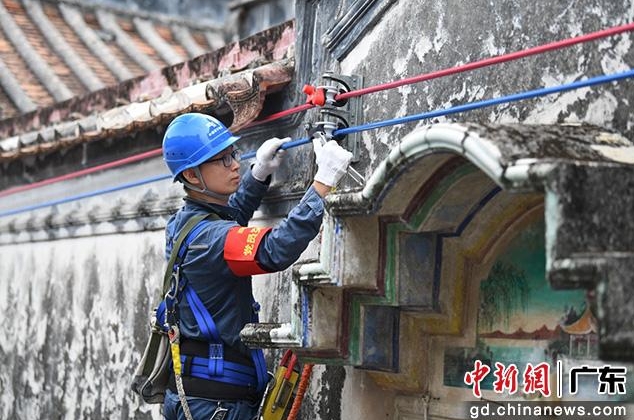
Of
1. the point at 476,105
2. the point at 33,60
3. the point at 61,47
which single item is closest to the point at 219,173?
the point at 476,105

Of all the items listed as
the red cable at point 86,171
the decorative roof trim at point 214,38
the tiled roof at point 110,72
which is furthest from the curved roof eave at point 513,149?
the decorative roof trim at point 214,38

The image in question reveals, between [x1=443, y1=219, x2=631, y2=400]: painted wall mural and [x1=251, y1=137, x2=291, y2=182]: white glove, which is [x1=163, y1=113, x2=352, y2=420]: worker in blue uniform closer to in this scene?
[x1=251, y1=137, x2=291, y2=182]: white glove

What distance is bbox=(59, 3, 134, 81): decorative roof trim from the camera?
11969mm

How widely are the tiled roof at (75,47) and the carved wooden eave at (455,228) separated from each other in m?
6.33

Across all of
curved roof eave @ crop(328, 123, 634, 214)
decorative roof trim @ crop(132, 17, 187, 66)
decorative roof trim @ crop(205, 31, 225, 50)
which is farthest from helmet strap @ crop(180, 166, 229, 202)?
decorative roof trim @ crop(205, 31, 225, 50)

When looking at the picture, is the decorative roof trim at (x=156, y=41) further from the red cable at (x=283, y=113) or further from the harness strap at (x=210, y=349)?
the harness strap at (x=210, y=349)

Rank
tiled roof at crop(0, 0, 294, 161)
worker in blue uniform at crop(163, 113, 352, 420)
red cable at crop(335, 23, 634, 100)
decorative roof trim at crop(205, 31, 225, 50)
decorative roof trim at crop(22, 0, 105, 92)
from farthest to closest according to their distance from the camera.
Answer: decorative roof trim at crop(205, 31, 225, 50), decorative roof trim at crop(22, 0, 105, 92), tiled roof at crop(0, 0, 294, 161), worker in blue uniform at crop(163, 113, 352, 420), red cable at crop(335, 23, 634, 100)

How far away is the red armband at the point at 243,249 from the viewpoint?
5.06m

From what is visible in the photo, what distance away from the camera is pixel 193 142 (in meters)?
5.58

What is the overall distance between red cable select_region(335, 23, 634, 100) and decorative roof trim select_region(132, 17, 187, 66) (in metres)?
7.53

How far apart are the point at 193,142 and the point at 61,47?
688cm

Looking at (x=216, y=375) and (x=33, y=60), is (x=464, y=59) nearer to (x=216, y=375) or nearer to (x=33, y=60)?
(x=216, y=375)

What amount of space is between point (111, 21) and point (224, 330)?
330 inches
